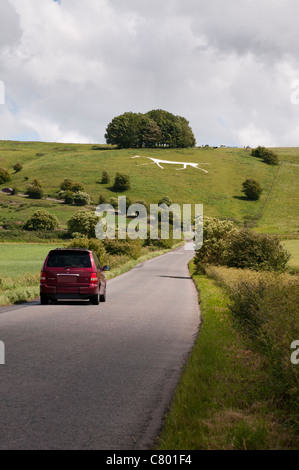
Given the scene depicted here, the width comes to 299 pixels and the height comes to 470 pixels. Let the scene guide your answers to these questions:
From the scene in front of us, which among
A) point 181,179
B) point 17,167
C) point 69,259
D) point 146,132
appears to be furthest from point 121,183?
point 69,259

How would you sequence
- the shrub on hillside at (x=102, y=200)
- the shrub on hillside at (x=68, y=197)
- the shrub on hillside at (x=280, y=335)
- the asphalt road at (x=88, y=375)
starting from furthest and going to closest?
the shrub on hillside at (x=102, y=200)
the shrub on hillside at (x=68, y=197)
the shrub on hillside at (x=280, y=335)
the asphalt road at (x=88, y=375)

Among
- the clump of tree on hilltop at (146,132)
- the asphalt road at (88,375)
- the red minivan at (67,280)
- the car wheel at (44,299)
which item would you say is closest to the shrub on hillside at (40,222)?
the car wheel at (44,299)

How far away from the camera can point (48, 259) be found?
1552 cm

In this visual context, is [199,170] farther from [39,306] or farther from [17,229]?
[39,306]

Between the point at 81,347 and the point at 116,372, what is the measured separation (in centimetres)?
186

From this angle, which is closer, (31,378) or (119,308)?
(31,378)

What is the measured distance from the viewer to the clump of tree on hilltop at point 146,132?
164500 millimetres

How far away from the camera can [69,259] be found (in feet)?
51.6

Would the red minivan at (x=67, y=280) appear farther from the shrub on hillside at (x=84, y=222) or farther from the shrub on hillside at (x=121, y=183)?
the shrub on hillside at (x=121, y=183)

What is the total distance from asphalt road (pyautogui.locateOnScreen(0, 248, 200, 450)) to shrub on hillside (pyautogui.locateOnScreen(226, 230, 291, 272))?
11.0m

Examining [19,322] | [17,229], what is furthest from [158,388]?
[17,229]

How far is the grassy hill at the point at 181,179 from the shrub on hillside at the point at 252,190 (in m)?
1.91

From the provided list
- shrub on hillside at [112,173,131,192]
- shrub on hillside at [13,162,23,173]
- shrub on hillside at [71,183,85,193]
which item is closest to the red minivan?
shrub on hillside at [71,183,85,193]
